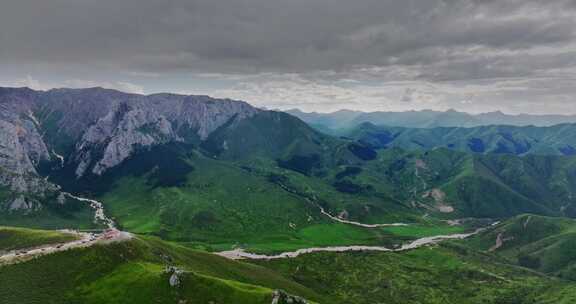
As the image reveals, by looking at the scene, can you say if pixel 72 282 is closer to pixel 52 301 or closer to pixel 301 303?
pixel 52 301

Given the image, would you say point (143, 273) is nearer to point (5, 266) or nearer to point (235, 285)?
point (235, 285)

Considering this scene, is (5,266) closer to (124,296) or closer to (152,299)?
(124,296)

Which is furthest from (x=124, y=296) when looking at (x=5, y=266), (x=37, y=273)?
(x=5, y=266)

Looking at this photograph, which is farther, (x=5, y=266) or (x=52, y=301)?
(x=5, y=266)

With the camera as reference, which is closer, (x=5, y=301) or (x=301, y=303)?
(x=5, y=301)

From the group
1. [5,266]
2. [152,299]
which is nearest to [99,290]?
[152,299]

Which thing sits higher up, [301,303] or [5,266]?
[5,266]

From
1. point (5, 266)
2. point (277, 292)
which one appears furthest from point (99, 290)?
point (277, 292)
